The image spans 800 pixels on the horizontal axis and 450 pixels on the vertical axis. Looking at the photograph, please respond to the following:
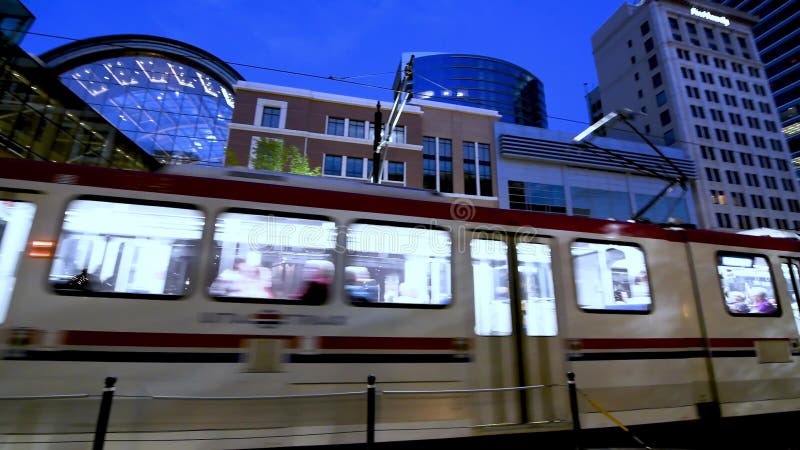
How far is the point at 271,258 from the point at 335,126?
31775mm

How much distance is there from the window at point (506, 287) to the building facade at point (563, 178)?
32.7 m

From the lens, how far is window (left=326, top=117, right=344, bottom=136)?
34.9 m

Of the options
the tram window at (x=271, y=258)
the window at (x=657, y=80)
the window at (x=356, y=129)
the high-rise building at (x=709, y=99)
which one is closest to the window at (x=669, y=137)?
the high-rise building at (x=709, y=99)

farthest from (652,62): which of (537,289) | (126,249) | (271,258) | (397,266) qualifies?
(126,249)

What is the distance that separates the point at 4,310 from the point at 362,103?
111 ft

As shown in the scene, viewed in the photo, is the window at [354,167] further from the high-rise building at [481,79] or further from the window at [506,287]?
the high-rise building at [481,79]

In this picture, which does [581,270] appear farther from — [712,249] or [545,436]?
[712,249]

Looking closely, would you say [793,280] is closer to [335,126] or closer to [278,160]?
[278,160]

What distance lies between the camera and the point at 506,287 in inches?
226

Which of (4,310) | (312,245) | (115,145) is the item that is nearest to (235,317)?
(312,245)

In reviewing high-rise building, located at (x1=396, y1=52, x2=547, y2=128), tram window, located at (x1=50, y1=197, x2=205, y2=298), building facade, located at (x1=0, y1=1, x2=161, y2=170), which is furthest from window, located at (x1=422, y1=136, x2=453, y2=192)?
high-rise building, located at (x1=396, y1=52, x2=547, y2=128)

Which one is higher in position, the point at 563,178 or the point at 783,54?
the point at 783,54

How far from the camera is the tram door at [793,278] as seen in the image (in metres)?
7.45

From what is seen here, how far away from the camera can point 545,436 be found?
18.9 feet
